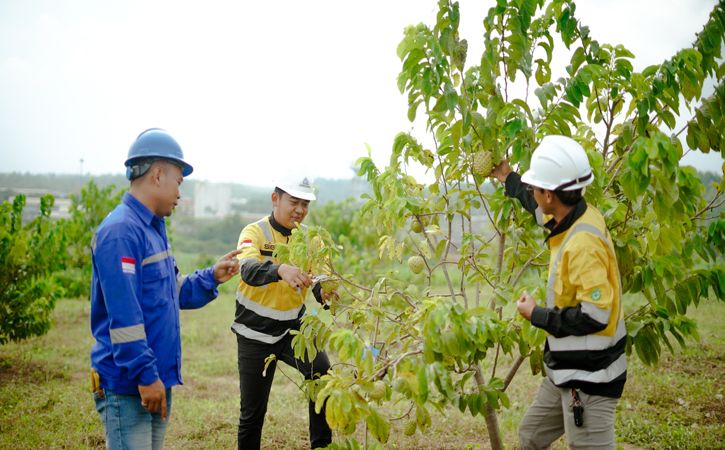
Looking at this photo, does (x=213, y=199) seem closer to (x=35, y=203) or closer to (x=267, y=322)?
(x=35, y=203)

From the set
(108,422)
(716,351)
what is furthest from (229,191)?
(108,422)

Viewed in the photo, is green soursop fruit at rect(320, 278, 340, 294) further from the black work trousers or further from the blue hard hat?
the blue hard hat

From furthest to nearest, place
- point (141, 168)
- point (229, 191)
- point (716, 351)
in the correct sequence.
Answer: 1. point (229, 191)
2. point (716, 351)
3. point (141, 168)

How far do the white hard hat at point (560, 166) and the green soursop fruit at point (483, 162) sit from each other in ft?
1.82

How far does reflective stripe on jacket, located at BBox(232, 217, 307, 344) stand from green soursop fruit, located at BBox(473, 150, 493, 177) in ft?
4.59

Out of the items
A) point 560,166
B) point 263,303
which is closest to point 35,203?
point 263,303

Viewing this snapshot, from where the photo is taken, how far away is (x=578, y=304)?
8.07ft

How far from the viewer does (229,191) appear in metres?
42.2

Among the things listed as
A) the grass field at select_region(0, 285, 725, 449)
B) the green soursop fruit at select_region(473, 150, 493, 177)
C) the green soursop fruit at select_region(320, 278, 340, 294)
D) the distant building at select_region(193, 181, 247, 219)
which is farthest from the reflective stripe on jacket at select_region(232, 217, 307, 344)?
the distant building at select_region(193, 181, 247, 219)

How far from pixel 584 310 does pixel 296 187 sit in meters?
2.06

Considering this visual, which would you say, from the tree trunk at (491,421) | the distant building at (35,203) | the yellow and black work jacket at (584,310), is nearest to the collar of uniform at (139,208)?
the yellow and black work jacket at (584,310)

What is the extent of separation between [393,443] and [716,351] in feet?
15.3

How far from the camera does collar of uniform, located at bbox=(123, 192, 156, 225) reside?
9.00 ft

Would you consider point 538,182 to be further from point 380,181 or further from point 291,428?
point 291,428
